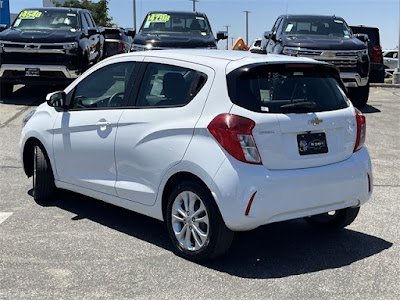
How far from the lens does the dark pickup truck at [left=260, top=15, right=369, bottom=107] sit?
12906 mm

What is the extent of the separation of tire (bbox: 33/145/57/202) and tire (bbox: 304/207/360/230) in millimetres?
2639

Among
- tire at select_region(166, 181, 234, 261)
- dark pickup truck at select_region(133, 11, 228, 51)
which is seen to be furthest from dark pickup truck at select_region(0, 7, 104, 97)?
tire at select_region(166, 181, 234, 261)

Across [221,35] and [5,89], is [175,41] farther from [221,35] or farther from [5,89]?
[5,89]

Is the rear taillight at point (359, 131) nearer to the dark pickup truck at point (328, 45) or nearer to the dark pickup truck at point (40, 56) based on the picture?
the dark pickup truck at point (328, 45)

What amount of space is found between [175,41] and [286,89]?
29.0 ft

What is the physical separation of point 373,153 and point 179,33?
644cm

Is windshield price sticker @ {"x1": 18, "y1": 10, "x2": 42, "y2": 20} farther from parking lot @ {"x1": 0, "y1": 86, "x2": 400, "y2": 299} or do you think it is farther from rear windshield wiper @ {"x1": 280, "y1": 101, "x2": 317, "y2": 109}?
rear windshield wiper @ {"x1": 280, "y1": 101, "x2": 317, "y2": 109}

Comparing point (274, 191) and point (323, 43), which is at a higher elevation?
point (323, 43)

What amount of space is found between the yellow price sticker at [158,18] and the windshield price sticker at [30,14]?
2635 mm

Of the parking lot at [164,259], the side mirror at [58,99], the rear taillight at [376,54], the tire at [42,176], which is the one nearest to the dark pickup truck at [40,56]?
the parking lot at [164,259]

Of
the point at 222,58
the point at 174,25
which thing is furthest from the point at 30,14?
the point at 222,58

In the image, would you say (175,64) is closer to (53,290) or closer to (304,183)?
(304,183)

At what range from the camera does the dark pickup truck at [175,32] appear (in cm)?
1339

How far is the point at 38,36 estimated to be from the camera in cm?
1329
